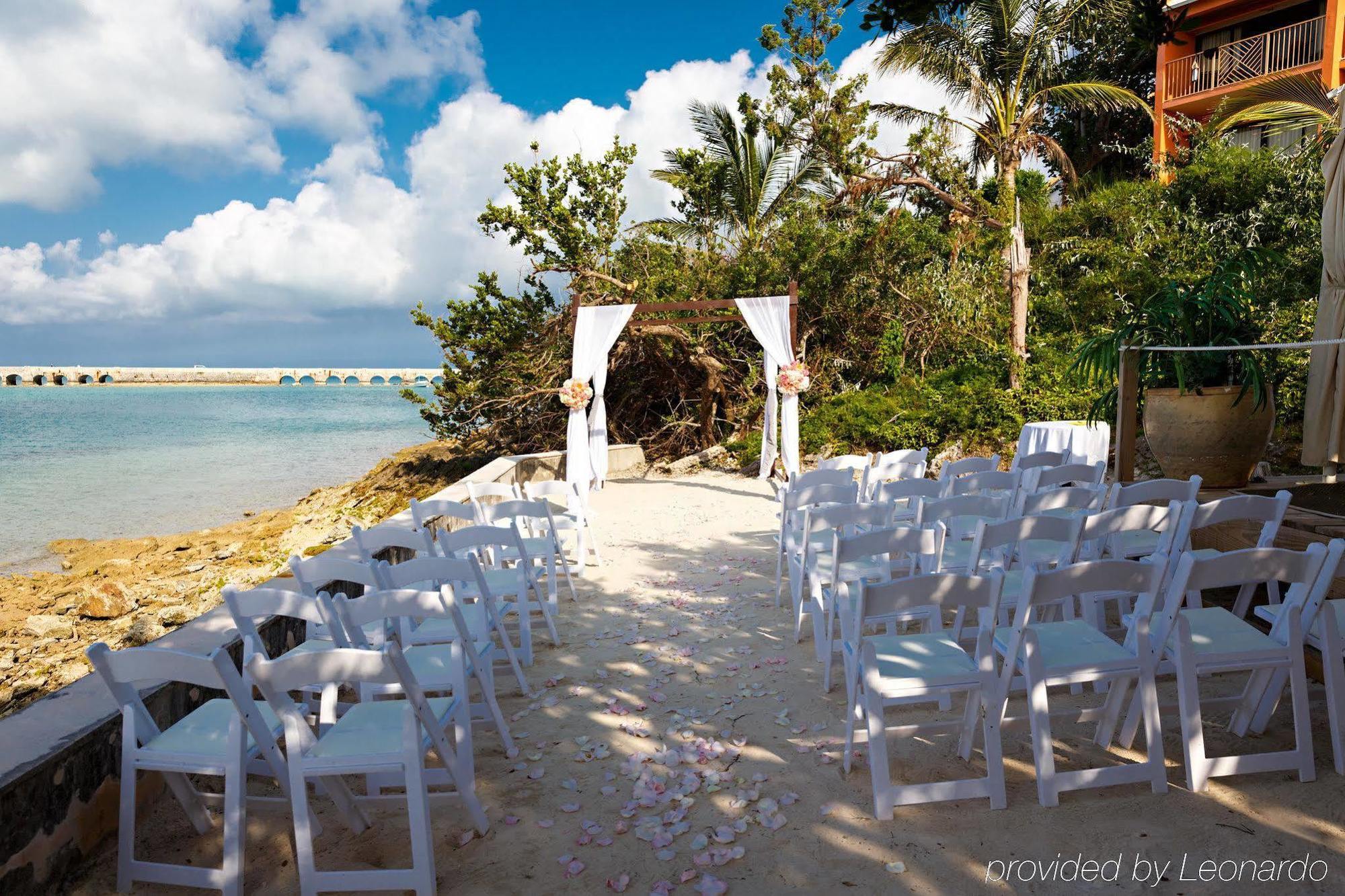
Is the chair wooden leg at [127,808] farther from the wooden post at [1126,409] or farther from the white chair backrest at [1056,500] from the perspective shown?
the wooden post at [1126,409]

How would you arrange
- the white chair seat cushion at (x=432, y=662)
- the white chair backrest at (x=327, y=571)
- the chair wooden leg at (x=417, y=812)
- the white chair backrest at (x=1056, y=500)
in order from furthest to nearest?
1. the white chair backrest at (x=1056, y=500)
2. the white chair backrest at (x=327, y=571)
3. the white chair seat cushion at (x=432, y=662)
4. the chair wooden leg at (x=417, y=812)

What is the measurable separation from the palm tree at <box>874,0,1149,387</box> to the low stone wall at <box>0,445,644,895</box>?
13.1m

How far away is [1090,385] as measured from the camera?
11.2m

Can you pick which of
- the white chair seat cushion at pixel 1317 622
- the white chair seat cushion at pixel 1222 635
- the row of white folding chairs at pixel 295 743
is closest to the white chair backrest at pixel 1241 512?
the white chair seat cushion at pixel 1317 622

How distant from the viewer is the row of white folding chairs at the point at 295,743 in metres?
2.05

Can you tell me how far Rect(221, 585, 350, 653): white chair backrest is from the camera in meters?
2.61

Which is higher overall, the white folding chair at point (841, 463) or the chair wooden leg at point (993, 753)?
the white folding chair at point (841, 463)

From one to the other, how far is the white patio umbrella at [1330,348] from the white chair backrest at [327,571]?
5.34 meters

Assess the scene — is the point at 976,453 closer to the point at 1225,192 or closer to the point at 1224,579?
the point at 1225,192

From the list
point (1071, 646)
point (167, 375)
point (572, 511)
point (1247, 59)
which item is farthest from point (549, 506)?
point (167, 375)

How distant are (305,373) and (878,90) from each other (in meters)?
83.8

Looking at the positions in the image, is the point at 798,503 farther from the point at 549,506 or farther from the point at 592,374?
the point at 592,374

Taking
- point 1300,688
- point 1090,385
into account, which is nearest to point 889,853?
point 1300,688

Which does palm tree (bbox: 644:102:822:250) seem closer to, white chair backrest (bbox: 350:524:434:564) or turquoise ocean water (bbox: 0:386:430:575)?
turquoise ocean water (bbox: 0:386:430:575)
